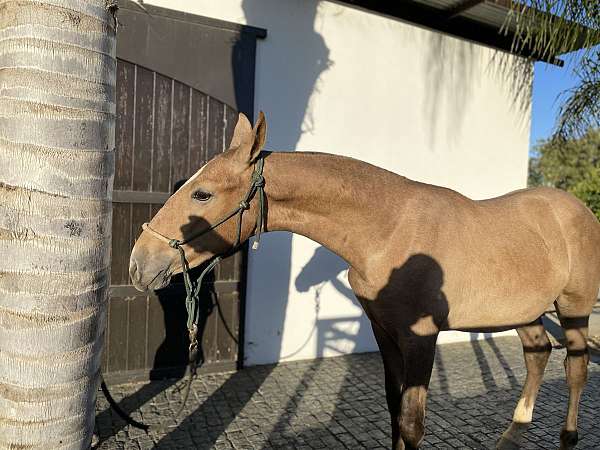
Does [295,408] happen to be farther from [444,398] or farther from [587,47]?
[587,47]

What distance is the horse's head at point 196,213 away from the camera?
2100 mm

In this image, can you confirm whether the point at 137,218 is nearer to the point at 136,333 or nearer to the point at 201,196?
the point at 136,333

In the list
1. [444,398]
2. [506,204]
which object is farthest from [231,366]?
[506,204]

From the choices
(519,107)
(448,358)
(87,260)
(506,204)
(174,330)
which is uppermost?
(519,107)

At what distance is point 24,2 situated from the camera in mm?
1348

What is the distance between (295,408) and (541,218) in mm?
2512

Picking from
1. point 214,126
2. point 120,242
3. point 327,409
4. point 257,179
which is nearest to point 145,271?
point 257,179

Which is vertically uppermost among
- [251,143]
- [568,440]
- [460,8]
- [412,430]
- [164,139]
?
[460,8]

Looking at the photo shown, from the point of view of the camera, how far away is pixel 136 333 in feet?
13.8

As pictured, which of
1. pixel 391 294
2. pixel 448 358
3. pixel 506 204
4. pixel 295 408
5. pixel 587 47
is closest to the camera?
pixel 391 294

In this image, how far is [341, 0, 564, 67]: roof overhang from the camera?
523 centimetres

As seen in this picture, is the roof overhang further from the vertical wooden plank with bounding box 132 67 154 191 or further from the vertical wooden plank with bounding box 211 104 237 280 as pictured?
the vertical wooden plank with bounding box 132 67 154 191

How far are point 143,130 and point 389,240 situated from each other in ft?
9.38

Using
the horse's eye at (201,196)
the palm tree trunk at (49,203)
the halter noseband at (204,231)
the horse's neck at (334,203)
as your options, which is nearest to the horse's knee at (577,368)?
the horse's neck at (334,203)
